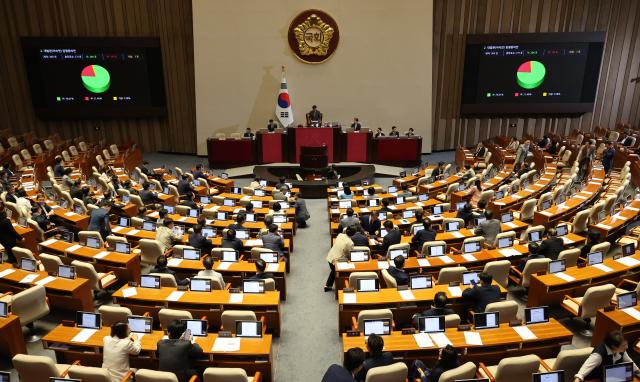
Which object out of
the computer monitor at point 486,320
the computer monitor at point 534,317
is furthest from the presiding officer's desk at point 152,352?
the computer monitor at point 534,317

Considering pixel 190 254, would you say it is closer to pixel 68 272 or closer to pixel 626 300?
pixel 68 272

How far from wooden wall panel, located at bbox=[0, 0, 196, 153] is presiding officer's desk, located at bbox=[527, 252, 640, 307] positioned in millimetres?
16835

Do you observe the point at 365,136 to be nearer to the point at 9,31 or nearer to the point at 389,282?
the point at 389,282

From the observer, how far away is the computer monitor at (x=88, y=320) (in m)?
6.07

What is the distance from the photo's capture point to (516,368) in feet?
16.4

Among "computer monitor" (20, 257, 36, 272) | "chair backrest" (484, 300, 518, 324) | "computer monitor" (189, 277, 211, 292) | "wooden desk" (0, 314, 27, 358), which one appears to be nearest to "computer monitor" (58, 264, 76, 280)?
"computer monitor" (20, 257, 36, 272)

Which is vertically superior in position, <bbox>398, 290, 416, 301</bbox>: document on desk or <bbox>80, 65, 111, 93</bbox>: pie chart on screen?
<bbox>80, 65, 111, 93</bbox>: pie chart on screen

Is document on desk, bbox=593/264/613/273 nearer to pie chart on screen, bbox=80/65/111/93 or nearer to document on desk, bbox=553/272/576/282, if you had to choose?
document on desk, bbox=553/272/576/282

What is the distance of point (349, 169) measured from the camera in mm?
17719

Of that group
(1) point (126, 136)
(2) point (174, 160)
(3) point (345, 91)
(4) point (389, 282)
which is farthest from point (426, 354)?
(1) point (126, 136)

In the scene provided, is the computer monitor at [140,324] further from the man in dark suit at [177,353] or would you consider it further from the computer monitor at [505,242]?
the computer monitor at [505,242]

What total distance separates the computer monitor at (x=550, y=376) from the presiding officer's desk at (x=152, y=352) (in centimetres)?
299

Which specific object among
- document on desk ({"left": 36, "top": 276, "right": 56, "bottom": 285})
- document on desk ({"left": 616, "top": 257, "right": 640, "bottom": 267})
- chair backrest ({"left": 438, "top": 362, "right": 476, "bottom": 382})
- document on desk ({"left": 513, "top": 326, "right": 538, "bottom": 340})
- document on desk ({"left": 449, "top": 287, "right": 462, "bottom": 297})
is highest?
document on desk ({"left": 616, "top": 257, "right": 640, "bottom": 267})

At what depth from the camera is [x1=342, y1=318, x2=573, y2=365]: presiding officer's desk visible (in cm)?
565
